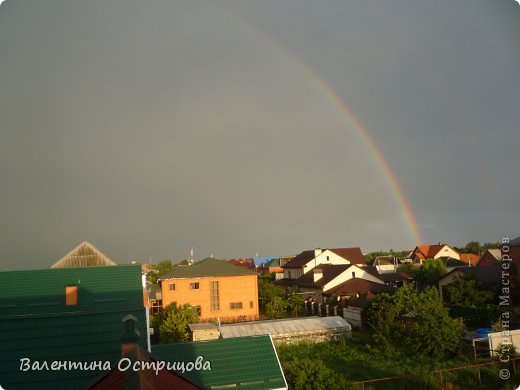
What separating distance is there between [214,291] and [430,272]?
21487mm

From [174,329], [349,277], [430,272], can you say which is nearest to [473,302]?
[349,277]

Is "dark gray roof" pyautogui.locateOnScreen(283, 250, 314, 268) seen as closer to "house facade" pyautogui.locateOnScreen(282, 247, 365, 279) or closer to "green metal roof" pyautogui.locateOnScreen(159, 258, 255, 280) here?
"house facade" pyautogui.locateOnScreen(282, 247, 365, 279)

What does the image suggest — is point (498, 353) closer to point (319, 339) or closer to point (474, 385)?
point (474, 385)

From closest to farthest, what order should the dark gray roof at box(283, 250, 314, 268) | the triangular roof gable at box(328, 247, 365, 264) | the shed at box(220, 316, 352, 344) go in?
the shed at box(220, 316, 352, 344)
the dark gray roof at box(283, 250, 314, 268)
the triangular roof gable at box(328, 247, 365, 264)

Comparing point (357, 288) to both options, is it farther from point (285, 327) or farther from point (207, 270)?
point (285, 327)

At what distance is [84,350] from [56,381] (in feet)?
2.36

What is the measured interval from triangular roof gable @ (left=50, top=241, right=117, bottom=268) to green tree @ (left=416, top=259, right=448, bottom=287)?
28.9 meters

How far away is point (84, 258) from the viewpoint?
2181 cm

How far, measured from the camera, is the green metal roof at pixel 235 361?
34.5 ft

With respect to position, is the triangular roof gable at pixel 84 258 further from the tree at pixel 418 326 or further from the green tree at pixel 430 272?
the green tree at pixel 430 272

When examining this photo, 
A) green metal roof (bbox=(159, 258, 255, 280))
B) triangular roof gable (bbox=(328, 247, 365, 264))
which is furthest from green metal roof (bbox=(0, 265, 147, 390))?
triangular roof gable (bbox=(328, 247, 365, 264))

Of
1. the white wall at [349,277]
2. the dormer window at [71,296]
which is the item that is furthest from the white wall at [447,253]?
the dormer window at [71,296]

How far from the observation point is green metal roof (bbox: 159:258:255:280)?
29648 mm

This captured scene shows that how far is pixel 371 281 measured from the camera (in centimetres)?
3372
